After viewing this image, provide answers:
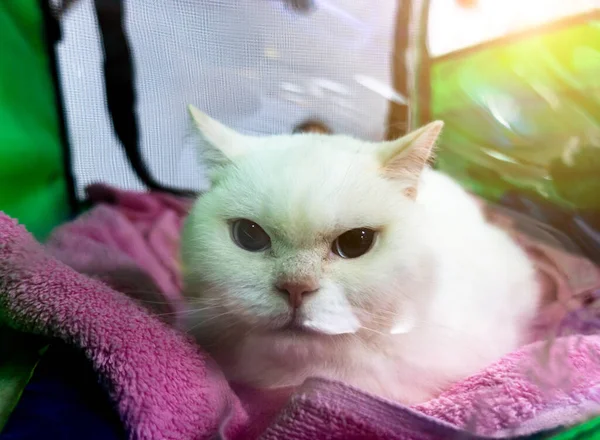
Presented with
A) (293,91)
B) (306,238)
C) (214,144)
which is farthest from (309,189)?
(293,91)

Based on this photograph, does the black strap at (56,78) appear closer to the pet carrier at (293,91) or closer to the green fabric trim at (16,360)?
the pet carrier at (293,91)

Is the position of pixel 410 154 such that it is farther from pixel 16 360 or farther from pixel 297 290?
pixel 16 360

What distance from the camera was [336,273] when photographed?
53 centimetres

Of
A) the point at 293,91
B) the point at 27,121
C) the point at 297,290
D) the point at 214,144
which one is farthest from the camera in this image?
the point at 27,121

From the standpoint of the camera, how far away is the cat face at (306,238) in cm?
53

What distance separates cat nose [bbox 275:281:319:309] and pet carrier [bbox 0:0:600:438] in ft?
0.81

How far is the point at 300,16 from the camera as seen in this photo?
792 mm

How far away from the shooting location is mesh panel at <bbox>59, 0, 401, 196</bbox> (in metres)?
0.76

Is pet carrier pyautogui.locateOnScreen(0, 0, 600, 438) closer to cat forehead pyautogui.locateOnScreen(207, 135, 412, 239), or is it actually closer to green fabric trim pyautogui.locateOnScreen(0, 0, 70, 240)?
green fabric trim pyautogui.locateOnScreen(0, 0, 70, 240)

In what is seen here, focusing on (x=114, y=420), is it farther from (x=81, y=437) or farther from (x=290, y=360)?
(x=290, y=360)

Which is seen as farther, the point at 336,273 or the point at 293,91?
the point at 293,91

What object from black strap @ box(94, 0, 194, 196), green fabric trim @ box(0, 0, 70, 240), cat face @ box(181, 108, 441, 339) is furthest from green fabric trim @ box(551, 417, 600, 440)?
green fabric trim @ box(0, 0, 70, 240)

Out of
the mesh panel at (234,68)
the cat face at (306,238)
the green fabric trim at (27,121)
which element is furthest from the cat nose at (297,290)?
the green fabric trim at (27,121)

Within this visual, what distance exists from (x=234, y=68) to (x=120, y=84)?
187mm
